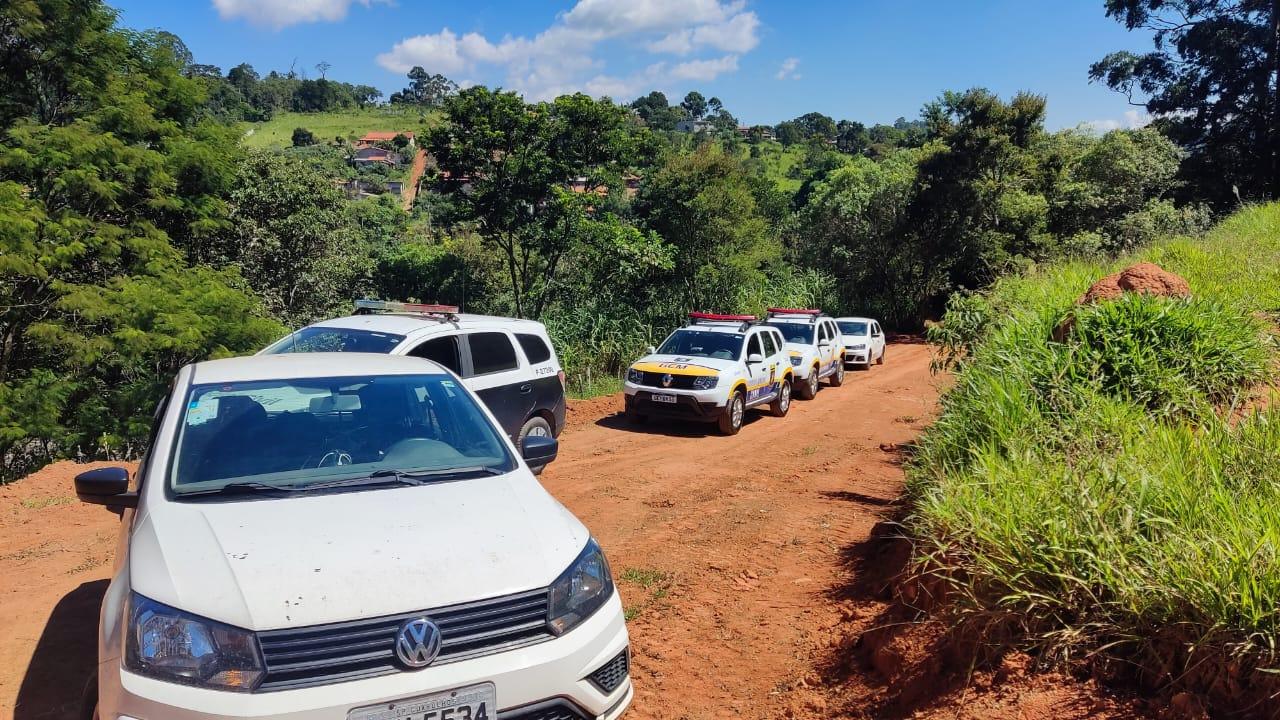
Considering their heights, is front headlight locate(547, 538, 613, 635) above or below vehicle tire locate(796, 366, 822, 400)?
above

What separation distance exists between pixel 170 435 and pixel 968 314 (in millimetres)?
7922

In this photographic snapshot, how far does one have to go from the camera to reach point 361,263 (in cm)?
2222

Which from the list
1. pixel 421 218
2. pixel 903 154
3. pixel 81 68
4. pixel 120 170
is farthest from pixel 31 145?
pixel 421 218

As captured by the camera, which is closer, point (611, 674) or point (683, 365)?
point (611, 674)

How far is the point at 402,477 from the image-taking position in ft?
11.5

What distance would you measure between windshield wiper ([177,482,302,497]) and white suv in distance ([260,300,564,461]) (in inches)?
160

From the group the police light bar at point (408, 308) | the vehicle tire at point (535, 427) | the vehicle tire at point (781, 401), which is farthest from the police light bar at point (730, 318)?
the police light bar at point (408, 308)

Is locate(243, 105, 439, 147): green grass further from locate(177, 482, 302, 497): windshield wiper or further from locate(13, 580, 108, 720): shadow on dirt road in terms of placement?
locate(177, 482, 302, 497): windshield wiper

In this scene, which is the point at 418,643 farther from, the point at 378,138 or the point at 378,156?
the point at 378,138

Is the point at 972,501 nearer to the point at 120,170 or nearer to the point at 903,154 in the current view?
the point at 120,170

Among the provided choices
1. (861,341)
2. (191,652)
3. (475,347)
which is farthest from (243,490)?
(861,341)

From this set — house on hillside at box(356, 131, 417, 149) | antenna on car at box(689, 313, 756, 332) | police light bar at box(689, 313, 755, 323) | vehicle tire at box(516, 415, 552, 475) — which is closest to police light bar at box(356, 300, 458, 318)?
vehicle tire at box(516, 415, 552, 475)

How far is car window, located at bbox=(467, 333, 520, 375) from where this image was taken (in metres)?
8.18

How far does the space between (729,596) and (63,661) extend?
4.04m
